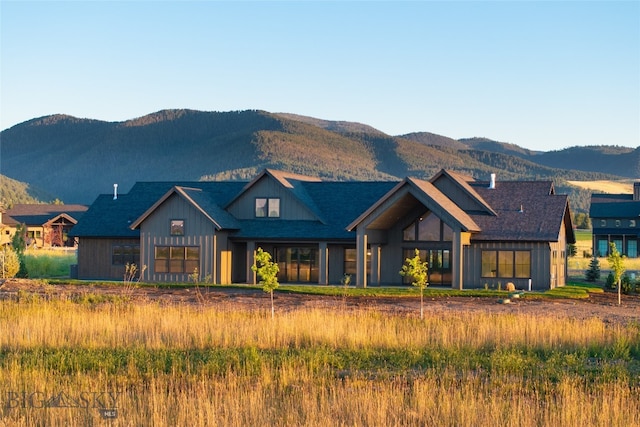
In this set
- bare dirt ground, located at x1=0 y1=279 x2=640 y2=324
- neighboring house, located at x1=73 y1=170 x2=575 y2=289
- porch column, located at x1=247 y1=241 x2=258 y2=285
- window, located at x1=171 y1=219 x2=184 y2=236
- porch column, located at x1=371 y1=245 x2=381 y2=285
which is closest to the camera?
bare dirt ground, located at x1=0 y1=279 x2=640 y2=324

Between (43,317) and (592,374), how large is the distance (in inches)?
575

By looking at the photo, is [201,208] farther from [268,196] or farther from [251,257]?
[268,196]

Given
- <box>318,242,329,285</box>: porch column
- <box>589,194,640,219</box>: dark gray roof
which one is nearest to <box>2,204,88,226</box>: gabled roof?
<box>589,194,640,219</box>: dark gray roof

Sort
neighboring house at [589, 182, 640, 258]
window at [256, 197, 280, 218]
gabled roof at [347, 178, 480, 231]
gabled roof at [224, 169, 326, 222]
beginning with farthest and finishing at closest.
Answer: neighboring house at [589, 182, 640, 258]
window at [256, 197, 280, 218]
gabled roof at [224, 169, 326, 222]
gabled roof at [347, 178, 480, 231]

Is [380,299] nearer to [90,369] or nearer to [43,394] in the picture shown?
[90,369]

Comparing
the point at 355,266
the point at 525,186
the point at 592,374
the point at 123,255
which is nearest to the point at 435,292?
the point at 355,266

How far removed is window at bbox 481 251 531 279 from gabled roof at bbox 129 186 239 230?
42.4ft

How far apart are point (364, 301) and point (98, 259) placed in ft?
62.7

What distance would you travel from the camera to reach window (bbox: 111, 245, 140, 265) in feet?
157

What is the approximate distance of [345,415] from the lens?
44.0ft

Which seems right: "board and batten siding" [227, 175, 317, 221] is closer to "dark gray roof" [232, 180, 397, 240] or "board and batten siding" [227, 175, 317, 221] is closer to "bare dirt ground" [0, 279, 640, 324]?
"dark gray roof" [232, 180, 397, 240]

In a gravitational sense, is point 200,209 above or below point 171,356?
above

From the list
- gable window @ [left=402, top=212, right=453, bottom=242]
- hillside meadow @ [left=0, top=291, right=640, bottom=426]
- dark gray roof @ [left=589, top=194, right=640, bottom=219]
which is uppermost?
dark gray roof @ [left=589, top=194, right=640, bottom=219]

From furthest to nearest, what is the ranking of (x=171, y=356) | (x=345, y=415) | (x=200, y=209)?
(x=200, y=209), (x=171, y=356), (x=345, y=415)
